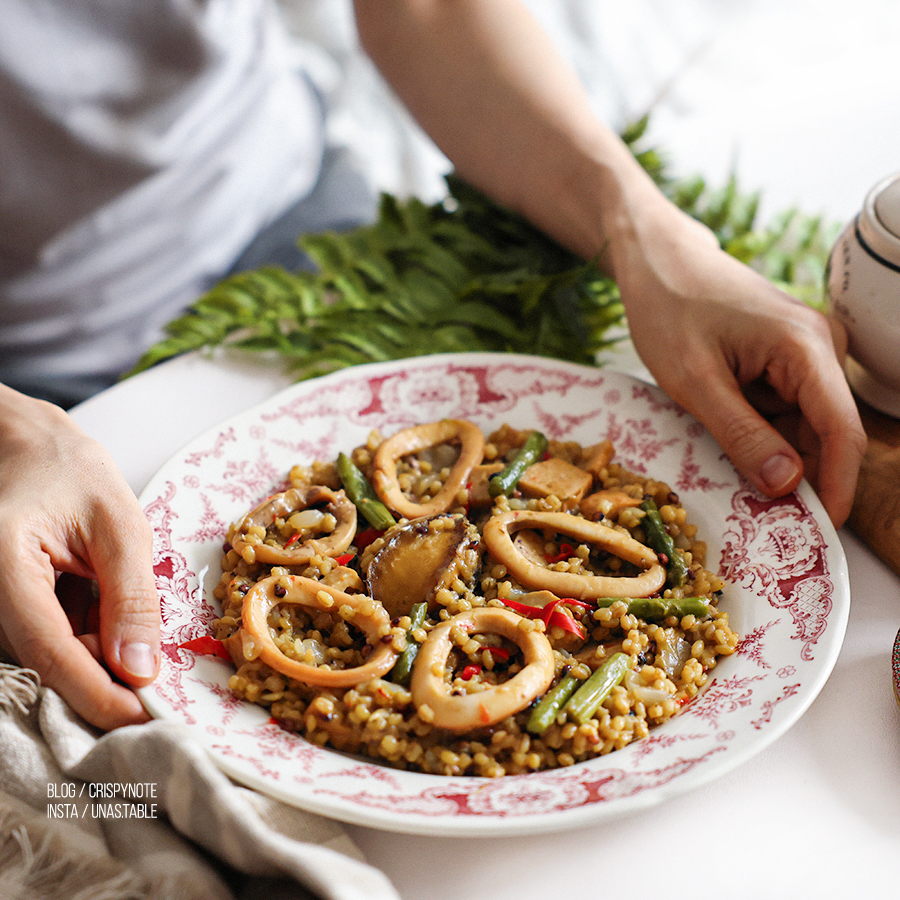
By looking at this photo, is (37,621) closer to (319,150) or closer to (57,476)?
(57,476)

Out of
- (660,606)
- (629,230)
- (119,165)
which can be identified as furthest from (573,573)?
(119,165)

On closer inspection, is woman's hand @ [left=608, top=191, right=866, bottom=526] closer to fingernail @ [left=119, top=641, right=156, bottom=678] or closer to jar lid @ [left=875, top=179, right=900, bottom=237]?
jar lid @ [left=875, top=179, right=900, bottom=237]

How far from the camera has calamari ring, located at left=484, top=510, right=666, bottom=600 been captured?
189 centimetres

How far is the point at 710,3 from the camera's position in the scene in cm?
588

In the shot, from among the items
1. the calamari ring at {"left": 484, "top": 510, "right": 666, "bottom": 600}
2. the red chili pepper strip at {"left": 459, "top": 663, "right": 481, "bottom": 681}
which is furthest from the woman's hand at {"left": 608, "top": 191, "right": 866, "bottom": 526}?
the red chili pepper strip at {"left": 459, "top": 663, "right": 481, "bottom": 681}

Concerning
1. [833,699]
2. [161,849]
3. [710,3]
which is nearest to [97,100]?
[161,849]

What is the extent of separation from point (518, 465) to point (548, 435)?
11.2 inches

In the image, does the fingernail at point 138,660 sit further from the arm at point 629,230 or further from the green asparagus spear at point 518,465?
the arm at point 629,230

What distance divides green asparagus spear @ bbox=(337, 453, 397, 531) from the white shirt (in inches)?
60.9

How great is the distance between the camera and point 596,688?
168 cm

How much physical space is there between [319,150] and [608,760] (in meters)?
3.34

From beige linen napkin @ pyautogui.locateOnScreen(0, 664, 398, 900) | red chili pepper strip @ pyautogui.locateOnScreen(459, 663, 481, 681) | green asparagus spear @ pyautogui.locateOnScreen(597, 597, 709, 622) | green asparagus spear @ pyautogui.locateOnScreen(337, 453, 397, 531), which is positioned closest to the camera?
beige linen napkin @ pyautogui.locateOnScreen(0, 664, 398, 900)

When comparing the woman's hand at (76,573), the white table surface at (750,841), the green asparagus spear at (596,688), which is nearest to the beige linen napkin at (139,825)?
the woman's hand at (76,573)

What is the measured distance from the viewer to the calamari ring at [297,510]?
1.98 meters
